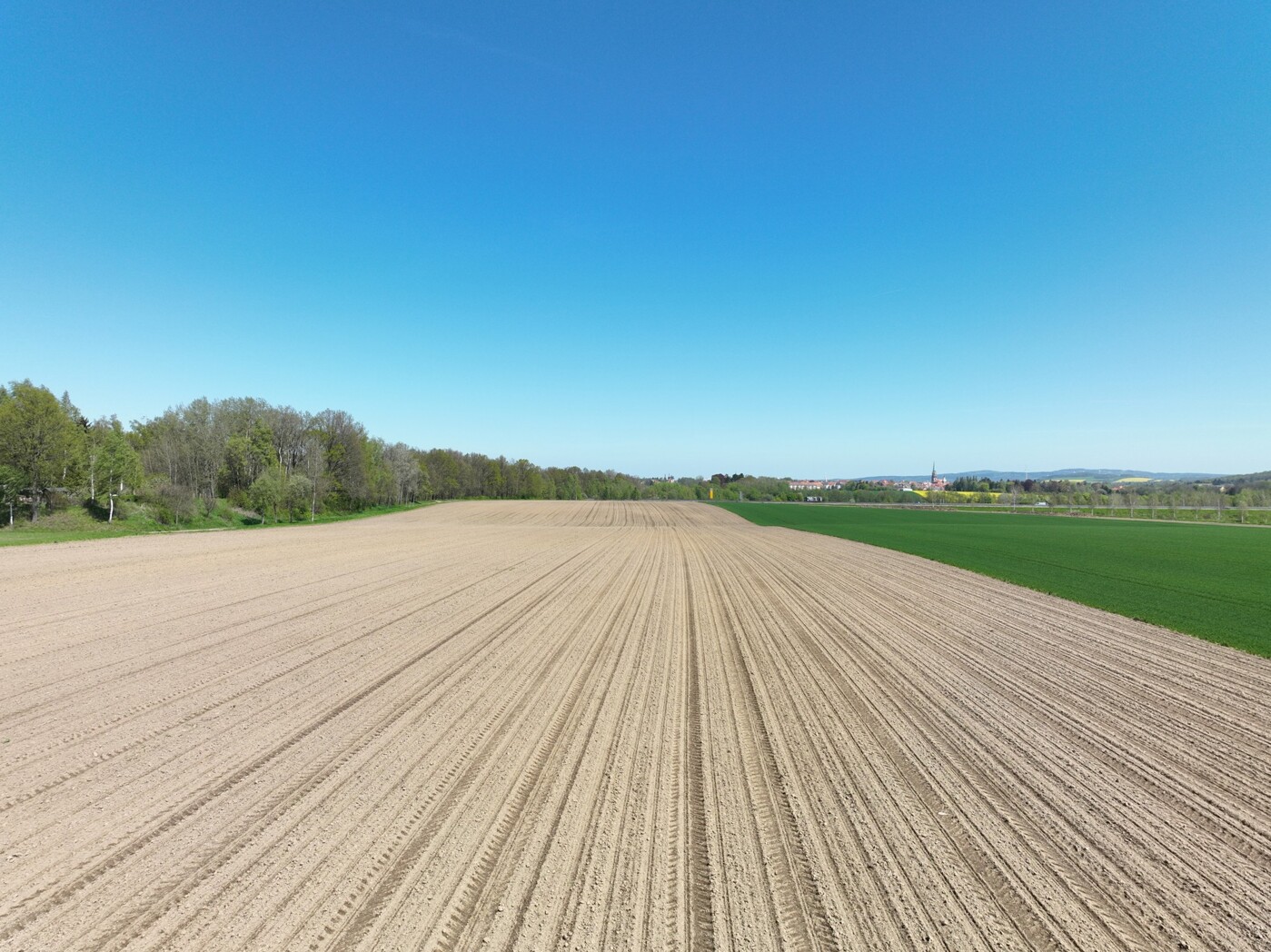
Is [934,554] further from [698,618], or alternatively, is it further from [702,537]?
[698,618]

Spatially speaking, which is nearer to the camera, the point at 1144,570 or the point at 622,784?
the point at 622,784

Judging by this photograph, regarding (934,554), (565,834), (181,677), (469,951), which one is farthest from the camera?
(934,554)

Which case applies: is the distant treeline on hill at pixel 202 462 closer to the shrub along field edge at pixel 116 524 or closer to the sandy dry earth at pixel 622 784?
the shrub along field edge at pixel 116 524

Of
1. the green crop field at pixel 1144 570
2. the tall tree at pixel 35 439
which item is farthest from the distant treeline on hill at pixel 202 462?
the green crop field at pixel 1144 570

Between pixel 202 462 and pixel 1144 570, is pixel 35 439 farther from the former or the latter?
pixel 1144 570

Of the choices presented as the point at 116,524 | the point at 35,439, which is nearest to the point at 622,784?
the point at 116,524

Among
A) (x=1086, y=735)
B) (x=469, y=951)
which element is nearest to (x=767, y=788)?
(x=469, y=951)
